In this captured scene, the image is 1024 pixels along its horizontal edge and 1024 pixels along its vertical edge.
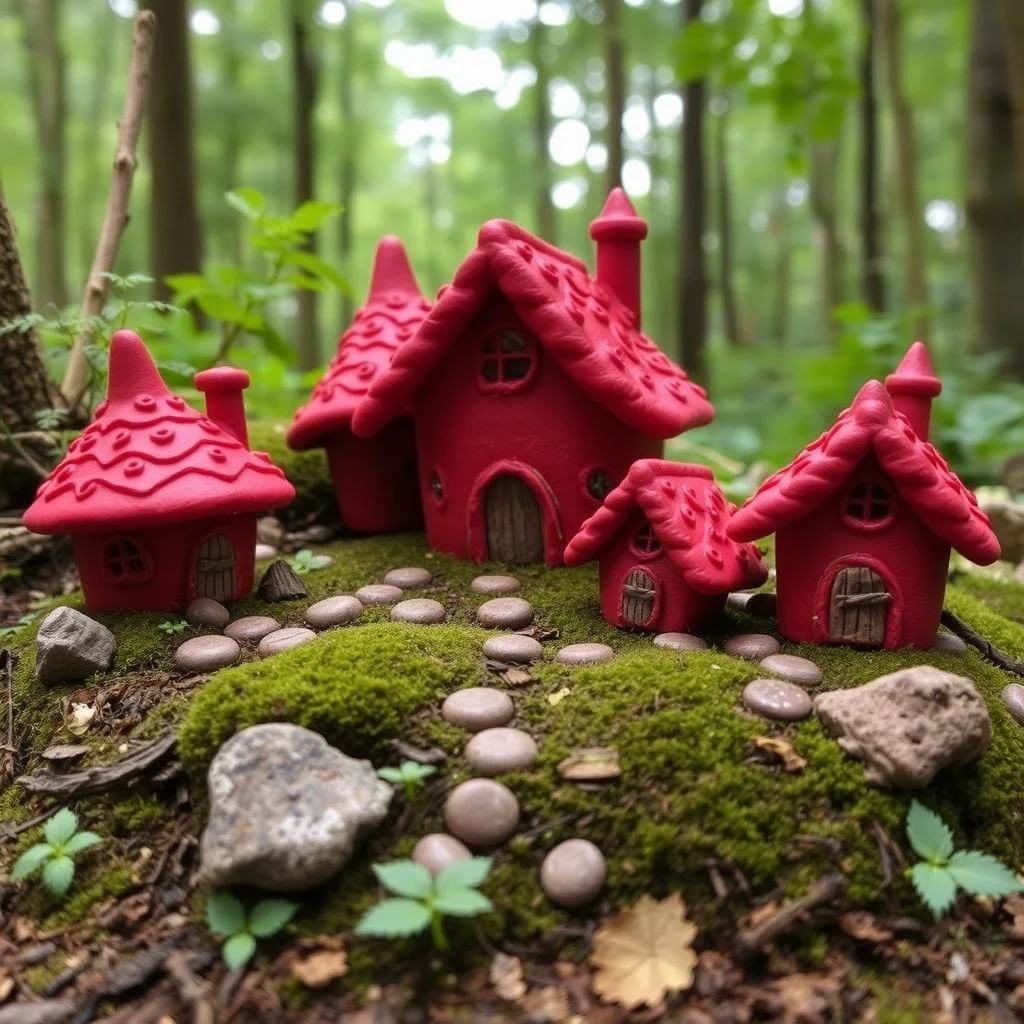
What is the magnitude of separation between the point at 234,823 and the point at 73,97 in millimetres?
22871

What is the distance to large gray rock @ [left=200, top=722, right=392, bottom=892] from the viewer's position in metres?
2.19

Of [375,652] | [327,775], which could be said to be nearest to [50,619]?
[375,652]

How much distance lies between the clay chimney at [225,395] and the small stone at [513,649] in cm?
156

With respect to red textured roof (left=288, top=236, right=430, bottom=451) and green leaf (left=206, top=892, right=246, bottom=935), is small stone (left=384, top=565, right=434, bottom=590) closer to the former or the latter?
red textured roof (left=288, top=236, right=430, bottom=451)

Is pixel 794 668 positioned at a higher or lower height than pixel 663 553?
lower

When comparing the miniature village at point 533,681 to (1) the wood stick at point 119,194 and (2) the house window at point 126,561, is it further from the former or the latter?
(1) the wood stick at point 119,194

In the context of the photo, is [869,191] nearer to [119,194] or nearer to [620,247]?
[620,247]

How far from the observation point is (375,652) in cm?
293

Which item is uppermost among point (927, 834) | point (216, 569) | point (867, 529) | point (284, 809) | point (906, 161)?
point (906, 161)

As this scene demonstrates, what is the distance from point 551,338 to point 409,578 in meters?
1.26

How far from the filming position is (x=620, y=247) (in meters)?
4.45

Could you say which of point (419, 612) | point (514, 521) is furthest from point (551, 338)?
point (419, 612)

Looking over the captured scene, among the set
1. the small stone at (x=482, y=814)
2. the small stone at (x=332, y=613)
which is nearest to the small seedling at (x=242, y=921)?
the small stone at (x=482, y=814)

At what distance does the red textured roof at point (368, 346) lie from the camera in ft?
14.9
